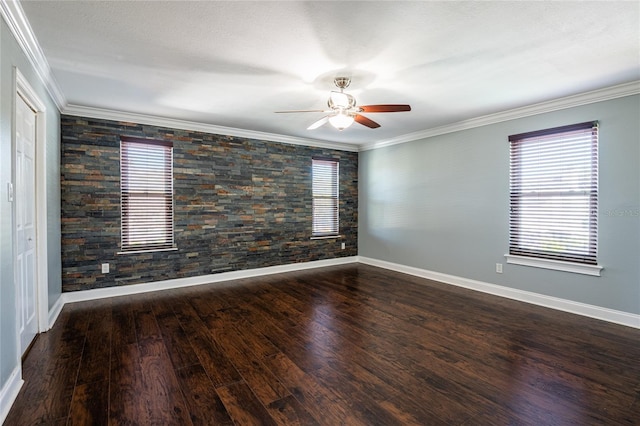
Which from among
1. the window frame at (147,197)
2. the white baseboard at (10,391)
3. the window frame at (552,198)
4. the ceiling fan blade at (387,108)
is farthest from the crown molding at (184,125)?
the window frame at (552,198)

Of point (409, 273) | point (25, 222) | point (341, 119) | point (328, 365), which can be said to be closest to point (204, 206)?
point (25, 222)

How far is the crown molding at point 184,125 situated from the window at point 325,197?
40cm

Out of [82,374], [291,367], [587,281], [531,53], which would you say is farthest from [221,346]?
[587,281]

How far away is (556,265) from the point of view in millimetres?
Result: 3873

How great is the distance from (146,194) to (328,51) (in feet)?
11.1

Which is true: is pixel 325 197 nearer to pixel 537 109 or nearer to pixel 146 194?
pixel 146 194

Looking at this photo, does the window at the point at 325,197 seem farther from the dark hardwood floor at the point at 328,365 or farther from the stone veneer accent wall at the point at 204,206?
the dark hardwood floor at the point at 328,365

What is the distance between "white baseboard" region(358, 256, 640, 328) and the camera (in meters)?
3.41

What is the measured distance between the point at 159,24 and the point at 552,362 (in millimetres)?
3922

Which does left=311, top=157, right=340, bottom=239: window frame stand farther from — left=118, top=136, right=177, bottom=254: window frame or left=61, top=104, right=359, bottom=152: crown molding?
left=118, top=136, right=177, bottom=254: window frame

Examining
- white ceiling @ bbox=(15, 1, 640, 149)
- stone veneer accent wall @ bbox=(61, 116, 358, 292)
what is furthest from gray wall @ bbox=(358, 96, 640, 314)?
stone veneer accent wall @ bbox=(61, 116, 358, 292)

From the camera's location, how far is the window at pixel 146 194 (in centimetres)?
443

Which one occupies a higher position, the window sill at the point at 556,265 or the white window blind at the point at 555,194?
the white window blind at the point at 555,194

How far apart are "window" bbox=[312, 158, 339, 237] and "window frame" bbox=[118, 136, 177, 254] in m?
2.61
